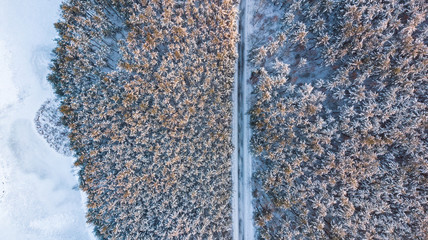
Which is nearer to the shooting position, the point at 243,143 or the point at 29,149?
the point at 243,143

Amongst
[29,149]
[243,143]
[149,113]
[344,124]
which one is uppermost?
[149,113]

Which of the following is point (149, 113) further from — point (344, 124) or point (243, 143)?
point (344, 124)

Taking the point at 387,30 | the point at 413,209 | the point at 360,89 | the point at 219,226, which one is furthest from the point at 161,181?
the point at 387,30

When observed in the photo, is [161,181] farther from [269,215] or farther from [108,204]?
[269,215]

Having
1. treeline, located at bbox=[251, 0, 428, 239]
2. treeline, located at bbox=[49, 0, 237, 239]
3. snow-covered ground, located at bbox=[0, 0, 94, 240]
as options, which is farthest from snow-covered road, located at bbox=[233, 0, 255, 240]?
snow-covered ground, located at bbox=[0, 0, 94, 240]

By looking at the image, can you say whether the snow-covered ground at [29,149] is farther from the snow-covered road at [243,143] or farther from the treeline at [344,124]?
the treeline at [344,124]

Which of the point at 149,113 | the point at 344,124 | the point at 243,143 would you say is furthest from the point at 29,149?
the point at 344,124

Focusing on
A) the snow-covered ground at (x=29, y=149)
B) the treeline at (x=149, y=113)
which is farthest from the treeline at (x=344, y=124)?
the snow-covered ground at (x=29, y=149)
